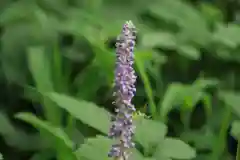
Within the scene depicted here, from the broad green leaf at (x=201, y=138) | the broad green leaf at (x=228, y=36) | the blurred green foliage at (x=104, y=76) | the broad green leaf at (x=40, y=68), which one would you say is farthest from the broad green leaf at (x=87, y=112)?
the broad green leaf at (x=228, y=36)

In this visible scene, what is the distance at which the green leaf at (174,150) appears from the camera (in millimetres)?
774

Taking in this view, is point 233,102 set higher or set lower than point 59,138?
higher

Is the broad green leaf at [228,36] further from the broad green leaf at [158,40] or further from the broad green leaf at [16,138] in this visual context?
the broad green leaf at [16,138]

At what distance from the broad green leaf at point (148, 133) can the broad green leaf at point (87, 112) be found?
52 mm

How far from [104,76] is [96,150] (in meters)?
0.43

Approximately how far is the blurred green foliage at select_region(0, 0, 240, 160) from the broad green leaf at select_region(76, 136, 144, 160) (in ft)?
0.29

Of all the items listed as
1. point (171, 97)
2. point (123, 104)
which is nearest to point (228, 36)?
point (171, 97)

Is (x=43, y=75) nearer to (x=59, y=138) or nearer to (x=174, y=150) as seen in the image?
(x=59, y=138)

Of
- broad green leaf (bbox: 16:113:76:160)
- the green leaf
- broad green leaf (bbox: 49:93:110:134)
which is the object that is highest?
broad green leaf (bbox: 49:93:110:134)

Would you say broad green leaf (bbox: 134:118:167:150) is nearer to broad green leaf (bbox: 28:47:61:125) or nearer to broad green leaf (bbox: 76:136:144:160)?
broad green leaf (bbox: 76:136:144:160)

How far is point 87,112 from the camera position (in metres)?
0.87

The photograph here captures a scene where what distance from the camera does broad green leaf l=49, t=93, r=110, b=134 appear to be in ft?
2.73

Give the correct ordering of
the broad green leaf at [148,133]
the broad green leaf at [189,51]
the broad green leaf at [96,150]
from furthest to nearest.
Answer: the broad green leaf at [189,51]
the broad green leaf at [148,133]
the broad green leaf at [96,150]

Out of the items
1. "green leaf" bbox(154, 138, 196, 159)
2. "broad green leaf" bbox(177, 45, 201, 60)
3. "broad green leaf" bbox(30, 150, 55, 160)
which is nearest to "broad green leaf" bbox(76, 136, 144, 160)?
"green leaf" bbox(154, 138, 196, 159)
